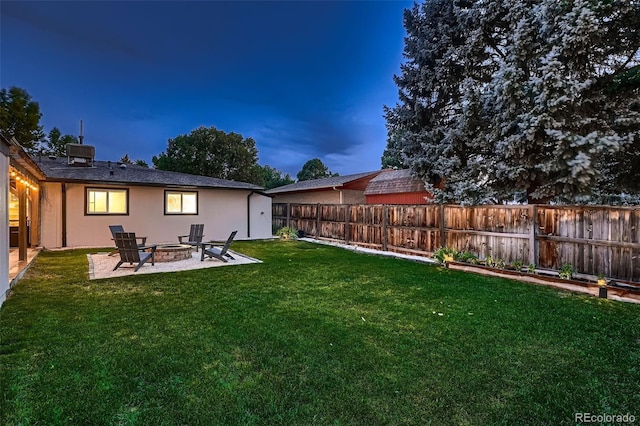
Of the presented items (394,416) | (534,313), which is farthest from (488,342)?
(394,416)

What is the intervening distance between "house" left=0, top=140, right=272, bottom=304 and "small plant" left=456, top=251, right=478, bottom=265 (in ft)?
31.3

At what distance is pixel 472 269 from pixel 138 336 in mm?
7088

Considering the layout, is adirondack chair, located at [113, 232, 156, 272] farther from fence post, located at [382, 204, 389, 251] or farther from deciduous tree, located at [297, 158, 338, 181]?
deciduous tree, located at [297, 158, 338, 181]

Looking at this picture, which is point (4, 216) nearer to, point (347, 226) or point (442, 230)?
point (442, 230)

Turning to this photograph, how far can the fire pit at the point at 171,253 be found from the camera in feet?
28.3

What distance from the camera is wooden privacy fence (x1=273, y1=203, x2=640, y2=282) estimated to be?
6148 mm

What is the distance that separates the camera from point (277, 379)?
9.16ft

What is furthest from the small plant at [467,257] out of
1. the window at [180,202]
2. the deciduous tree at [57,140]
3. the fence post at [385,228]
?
the deciduous tree at [57,140]

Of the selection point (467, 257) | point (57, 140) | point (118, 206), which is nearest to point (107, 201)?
point (118, 206)

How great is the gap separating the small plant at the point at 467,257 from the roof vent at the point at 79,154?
49.3 feet

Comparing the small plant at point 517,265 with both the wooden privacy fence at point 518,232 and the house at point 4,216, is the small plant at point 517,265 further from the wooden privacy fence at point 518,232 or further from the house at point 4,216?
the house at point 4,216

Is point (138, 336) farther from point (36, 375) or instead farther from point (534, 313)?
point (534, 313)

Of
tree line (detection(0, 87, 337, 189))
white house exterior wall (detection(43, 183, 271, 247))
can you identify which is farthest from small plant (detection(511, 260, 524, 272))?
tree line (detection(0, 87, 337, 189))

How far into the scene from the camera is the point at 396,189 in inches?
680
